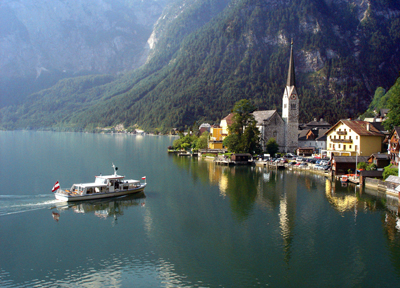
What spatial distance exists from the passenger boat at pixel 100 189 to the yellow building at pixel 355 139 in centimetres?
4288

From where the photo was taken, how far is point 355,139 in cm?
6944

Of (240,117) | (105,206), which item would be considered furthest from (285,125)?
(105,206)

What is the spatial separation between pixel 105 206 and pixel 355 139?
5090cm

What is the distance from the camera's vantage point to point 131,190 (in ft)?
155

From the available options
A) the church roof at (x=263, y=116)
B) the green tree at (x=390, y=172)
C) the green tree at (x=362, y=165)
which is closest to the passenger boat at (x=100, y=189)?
the green tree at (x=390, y=172)

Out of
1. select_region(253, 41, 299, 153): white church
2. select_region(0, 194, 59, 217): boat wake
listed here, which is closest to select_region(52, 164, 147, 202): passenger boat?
select_region(0, 194, 59, 217): boat wake

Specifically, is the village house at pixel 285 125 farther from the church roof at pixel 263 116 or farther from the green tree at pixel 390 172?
the green tree at pixel 390 172

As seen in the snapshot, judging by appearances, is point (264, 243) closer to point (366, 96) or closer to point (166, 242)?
point (166, 242)

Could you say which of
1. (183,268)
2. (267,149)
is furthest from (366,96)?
(183,268)

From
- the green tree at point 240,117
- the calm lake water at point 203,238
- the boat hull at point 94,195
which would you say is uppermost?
the green tree at point 240,117

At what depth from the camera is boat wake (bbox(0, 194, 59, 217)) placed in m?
A: 38.1

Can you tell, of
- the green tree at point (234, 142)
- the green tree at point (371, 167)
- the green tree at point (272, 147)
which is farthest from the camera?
the green tree at point (272, 147)

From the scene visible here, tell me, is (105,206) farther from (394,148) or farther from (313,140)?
(313,140)

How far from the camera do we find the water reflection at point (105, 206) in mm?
38263
